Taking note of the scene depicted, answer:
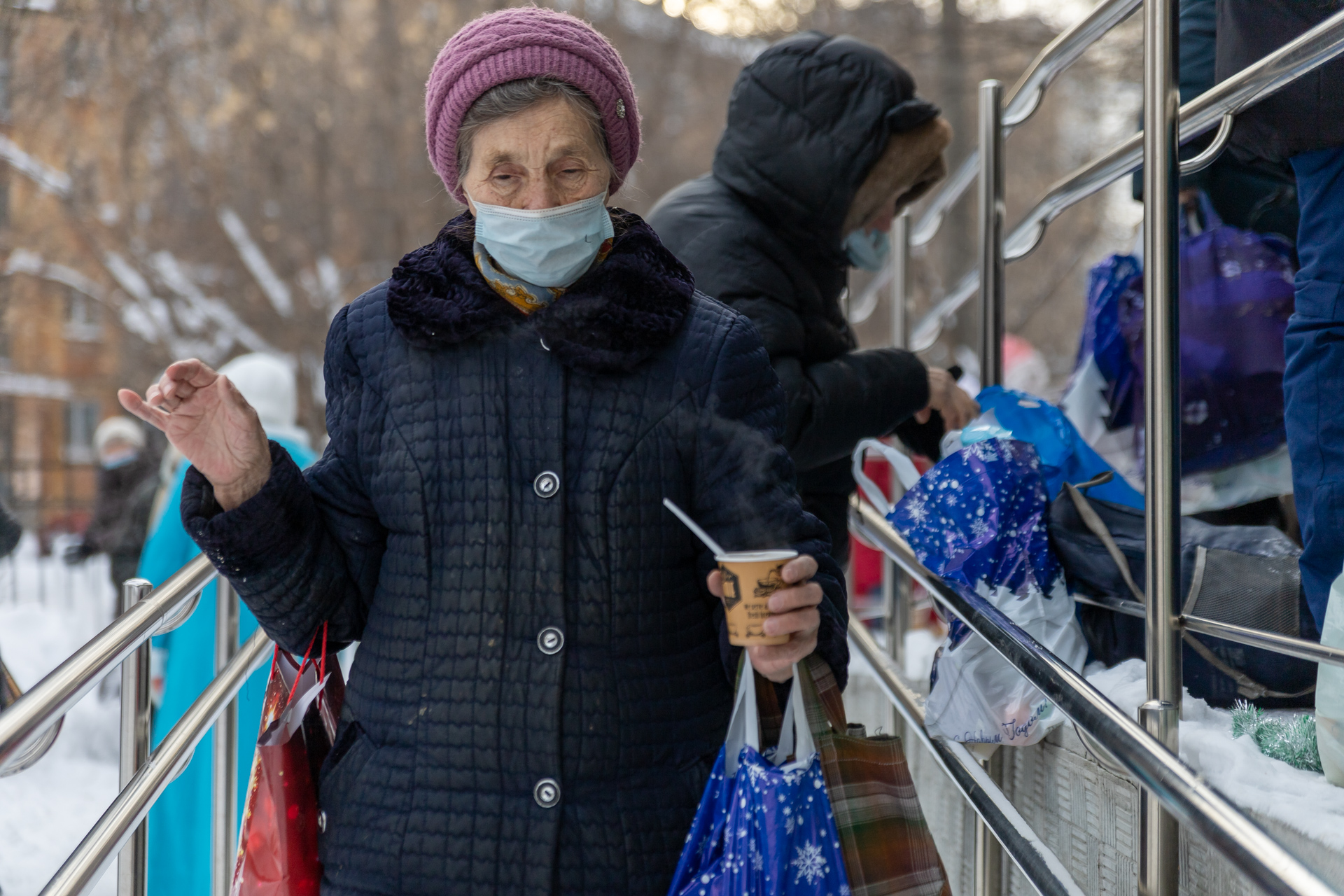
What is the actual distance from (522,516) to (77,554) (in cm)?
680

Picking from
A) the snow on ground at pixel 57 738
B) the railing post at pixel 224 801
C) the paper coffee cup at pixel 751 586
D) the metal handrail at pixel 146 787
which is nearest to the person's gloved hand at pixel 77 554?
the snow on ground at pixel 57 738

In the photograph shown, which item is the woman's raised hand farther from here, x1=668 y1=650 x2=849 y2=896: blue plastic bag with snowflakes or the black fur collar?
x1=668 y1=650 x2=849 y2=896: blue plastic bag with snowflakes

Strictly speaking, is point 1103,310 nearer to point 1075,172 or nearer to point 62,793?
point 1075,172

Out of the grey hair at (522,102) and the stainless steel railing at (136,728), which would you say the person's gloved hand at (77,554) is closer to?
the stainless steel railing at (136,728)

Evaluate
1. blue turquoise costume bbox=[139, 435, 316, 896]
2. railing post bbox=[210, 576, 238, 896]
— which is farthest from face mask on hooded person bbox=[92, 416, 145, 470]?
railing post bbox=[210, 576, 238, 896]

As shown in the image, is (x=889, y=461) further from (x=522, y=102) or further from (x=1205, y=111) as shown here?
(x=522, y=102)

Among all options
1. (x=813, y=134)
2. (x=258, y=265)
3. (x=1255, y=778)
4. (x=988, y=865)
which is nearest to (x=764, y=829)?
(x=1255, y=778)

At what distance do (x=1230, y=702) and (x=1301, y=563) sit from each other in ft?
1.11

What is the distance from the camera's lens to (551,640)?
1.57m

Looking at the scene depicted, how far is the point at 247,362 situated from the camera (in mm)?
4887

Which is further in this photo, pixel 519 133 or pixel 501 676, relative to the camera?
pixel 519 133

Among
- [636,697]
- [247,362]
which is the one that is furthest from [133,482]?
[636,697]

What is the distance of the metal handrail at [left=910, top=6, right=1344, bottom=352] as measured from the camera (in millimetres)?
1620

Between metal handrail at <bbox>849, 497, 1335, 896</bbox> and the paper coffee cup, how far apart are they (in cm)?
44
